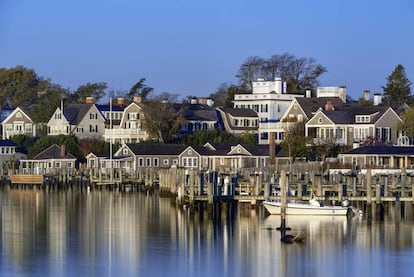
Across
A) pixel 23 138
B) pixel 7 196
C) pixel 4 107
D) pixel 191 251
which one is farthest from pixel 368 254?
pixel 4 107

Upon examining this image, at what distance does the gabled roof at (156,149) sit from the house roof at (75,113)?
19.2 m

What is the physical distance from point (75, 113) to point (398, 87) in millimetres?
34902

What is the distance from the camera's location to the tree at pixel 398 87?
13938cm

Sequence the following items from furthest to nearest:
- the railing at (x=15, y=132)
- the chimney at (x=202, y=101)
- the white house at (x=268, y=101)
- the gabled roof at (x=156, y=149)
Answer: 1. the chimney at (x=202, y=101)
2. the railing at (x=15, y=132)
3. the white house at (x=268, y=101)
4. the gabled roof at (x=156, y=149)

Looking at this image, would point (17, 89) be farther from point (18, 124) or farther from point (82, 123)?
point (82, 123)

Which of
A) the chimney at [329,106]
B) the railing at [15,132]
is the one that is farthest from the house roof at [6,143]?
the chimney at [329,106]

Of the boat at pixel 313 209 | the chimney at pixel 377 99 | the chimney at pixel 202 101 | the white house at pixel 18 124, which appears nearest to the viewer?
the boat at pixel 313 209

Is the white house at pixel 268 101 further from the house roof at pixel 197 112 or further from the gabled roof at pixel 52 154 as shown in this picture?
the gabled roof at pixel 52 154

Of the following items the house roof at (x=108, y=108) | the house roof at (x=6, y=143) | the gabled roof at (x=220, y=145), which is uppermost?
the house roof at (x=108, y=108)

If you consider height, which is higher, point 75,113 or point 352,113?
point 75,113

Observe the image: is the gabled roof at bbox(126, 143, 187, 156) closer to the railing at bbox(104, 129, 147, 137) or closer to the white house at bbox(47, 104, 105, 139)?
the railing at bbox(104, 129, 147, 137)

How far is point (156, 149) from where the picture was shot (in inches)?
4471

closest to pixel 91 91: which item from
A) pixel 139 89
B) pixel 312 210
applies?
pixel 139 89

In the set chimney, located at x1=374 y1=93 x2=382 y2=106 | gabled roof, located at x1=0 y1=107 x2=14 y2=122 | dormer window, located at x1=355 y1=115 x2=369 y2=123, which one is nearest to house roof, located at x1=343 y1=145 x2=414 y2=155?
dormer window, located at x1=355 y1=115 x2=369 y2=123
